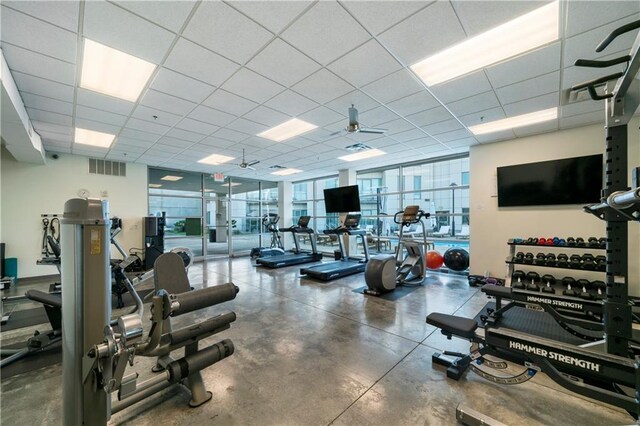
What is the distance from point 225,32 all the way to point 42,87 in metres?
2.80

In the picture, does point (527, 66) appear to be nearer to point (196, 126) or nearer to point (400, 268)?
point (400, 268)

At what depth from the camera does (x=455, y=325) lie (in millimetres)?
2293

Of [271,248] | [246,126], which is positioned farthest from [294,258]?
[246,126]

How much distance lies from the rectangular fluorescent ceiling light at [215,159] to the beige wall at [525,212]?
6468 mm

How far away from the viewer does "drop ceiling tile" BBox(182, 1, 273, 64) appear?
7.08ft

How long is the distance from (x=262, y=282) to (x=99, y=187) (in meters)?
5.51

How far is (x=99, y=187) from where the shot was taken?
700cm

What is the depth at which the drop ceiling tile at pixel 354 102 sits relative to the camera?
3583mm

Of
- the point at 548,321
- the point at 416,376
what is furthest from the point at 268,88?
the point at 548,321

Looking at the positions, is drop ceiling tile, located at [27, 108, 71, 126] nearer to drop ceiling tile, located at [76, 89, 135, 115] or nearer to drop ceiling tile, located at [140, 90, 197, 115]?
drop ceiling tile, located at [76, 89, 135, 115]

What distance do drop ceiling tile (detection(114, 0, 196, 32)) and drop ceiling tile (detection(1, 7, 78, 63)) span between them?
82 cm

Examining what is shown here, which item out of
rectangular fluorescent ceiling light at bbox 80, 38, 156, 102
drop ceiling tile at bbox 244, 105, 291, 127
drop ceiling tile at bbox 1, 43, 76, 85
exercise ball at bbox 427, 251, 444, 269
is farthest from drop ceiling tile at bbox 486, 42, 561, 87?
drop ceiling tile at bbox 1, 43, 76, 85

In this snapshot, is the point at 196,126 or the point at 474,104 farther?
the point at 196,126

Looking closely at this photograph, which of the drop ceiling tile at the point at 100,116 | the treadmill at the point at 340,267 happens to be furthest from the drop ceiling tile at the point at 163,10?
the treadmill at the point at 340,267
